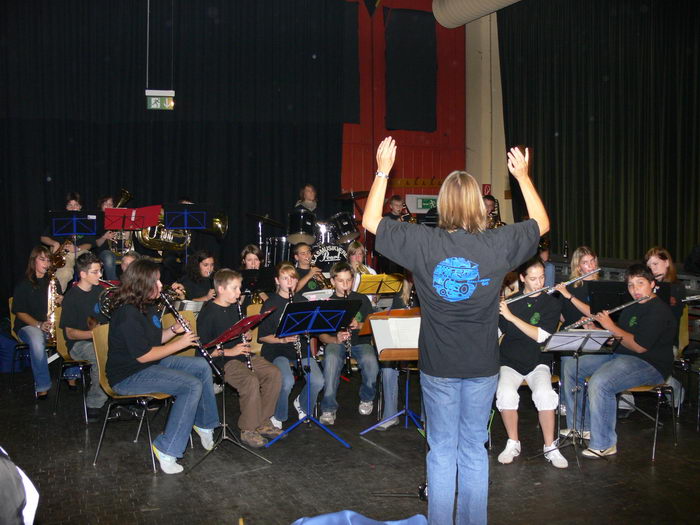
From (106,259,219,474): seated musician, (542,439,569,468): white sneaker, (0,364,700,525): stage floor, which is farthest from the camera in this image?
(542,439,569,468): white sneaker

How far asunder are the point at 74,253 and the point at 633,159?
7986 millimetres

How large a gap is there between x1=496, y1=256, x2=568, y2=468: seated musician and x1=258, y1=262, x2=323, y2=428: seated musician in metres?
1.54

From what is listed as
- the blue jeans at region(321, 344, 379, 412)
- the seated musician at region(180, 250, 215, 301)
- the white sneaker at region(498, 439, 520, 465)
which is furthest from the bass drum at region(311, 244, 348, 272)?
the white sneaker at region(498, 439, 520, 465)

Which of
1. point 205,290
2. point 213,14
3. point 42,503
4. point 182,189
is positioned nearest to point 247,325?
point 42,503

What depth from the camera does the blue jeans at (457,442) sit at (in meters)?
3.05

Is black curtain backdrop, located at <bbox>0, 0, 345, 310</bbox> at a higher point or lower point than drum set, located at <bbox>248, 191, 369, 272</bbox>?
higher

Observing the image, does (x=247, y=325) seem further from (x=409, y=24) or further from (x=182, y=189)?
(x=409, y=24)

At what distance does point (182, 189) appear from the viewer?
11508 mm

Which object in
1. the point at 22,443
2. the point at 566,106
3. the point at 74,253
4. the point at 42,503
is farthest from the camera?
the point at 566,106

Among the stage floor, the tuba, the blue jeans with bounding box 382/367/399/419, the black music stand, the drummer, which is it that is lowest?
the stage floor

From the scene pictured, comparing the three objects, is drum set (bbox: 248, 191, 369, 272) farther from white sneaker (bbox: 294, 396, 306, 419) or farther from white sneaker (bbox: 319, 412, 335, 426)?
white sneaker (bbox: 319, 412, 335, 426)

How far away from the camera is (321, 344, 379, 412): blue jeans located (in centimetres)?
574

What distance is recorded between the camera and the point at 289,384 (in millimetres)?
5473

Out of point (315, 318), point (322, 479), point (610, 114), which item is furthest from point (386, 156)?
point (610, 114)
